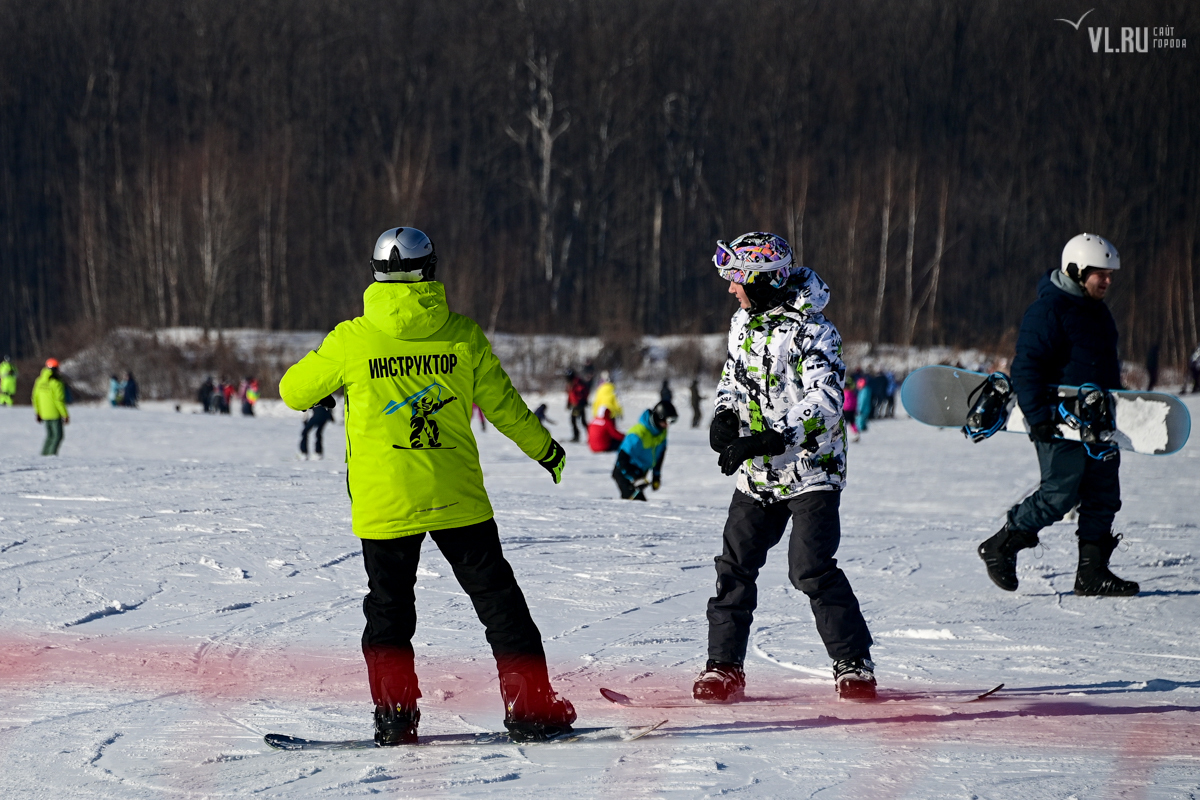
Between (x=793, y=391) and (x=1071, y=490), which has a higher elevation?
(x=793, y=391)

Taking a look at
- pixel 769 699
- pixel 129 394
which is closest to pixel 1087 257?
pixel 769 699

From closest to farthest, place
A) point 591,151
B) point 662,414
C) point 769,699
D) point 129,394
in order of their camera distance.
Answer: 1. point 769,699
2. point 662,414
3. point 129,394
4. point 591,151

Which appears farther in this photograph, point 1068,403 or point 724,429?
point 1068,403

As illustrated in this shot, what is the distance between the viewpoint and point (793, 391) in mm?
3447

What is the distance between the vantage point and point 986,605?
517cm

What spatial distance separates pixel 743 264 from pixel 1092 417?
7.10 feet

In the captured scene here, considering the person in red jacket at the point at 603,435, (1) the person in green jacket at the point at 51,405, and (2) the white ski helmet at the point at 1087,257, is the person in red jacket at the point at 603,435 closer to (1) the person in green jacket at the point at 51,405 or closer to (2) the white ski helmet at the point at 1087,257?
(1) the person in green jacket at the point at 51,405

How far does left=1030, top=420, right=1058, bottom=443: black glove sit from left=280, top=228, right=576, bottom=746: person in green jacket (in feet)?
8.77

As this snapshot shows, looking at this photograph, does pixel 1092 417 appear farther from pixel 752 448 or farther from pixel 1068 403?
pixel 752 448

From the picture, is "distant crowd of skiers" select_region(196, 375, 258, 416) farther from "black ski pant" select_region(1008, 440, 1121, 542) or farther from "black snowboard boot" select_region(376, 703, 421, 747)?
"black snowboard boot" select_region(376, 703, 421, 747)

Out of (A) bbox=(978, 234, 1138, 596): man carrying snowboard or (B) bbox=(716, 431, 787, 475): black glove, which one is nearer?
(B) bbox=(716, 431, 787, 475): black glove

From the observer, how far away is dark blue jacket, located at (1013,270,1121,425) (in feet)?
16.2

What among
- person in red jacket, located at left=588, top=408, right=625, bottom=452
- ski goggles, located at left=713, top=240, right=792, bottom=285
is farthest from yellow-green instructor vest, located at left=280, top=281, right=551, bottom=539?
person in red jacket, located at left=588, top=408, right=625, bottom=452

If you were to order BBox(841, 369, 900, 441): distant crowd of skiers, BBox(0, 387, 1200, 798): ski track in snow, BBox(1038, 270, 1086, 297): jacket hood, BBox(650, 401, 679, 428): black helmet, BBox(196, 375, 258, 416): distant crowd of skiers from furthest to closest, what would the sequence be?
1. BBox(196, 375, 258, 416): distant crowd of skiers
2. BBox(841, 369, 900, 441): distant crowd of skiers
3. BBox(650, 401, 679, 428): black helmet
4. BBox(1038, 270, 1086, 297): jacket hood
5. BBox(0, 387, 1200, 798): ski track in snow
